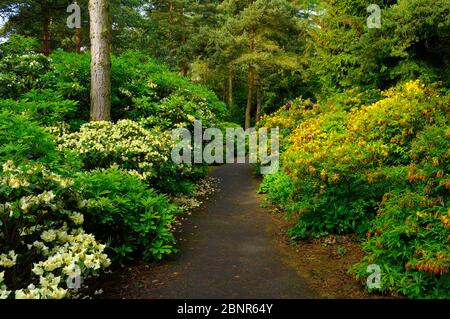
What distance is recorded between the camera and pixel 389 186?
597 centimetres

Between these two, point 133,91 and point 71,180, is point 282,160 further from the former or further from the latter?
point 71,180

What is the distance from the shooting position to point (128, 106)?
34.7 ft

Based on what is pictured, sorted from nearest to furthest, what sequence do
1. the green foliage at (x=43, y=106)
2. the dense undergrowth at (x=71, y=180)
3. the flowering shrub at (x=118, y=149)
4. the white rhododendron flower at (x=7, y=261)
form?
the white rhododendron flower at (x=7, y=261), the dense undergrowth at (x=71, y=180), the flowering shrub at (x=118, y=149), the green foliage at (x=43, y=106)

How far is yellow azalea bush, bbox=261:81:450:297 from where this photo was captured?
13.8ft

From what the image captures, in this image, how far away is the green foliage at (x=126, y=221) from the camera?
4.97 m

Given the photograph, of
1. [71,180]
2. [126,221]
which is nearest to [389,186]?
[126,221]

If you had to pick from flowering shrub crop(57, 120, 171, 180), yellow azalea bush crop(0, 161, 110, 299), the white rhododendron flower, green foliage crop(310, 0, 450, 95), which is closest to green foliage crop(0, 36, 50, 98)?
flowering shrub crop(57, 120, 171, 180)

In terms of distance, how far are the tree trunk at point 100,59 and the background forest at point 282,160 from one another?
54 cm

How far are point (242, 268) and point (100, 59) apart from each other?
6688 millimetres

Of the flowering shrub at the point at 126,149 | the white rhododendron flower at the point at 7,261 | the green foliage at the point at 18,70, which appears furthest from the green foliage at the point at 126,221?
the green foliage at the point at 18,70

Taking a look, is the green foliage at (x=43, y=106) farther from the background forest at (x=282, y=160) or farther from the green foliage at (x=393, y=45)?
the green foliage at (x=393, y=45)

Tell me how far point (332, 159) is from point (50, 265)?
4.50m

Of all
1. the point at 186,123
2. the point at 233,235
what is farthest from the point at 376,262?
the point at 186,123

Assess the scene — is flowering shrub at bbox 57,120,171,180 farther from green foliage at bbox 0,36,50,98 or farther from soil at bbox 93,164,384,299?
green foliage at bbox 0,36,50,98
